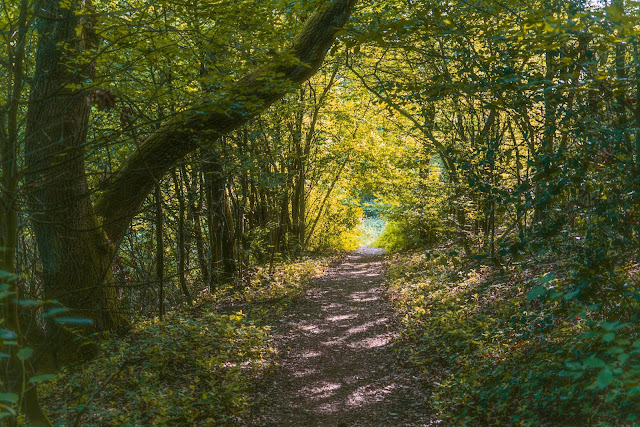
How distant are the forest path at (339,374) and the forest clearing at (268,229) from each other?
40 millimetres

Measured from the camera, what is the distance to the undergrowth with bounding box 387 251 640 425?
3.20 m

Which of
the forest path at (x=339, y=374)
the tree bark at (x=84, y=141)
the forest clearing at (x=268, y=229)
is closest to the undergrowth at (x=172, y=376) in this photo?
the forest clearing at (x=268, y=229)

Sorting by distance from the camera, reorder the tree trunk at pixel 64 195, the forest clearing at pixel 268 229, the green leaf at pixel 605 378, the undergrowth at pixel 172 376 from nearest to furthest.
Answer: the green leaf at pixel 605 378
the forest clearing at pixel 268 229
the undergrowth at pixel 172 376
the tree trunk at pixel 64 195

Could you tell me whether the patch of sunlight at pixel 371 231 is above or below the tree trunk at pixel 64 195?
below

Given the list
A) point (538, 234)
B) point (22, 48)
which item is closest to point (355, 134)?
point (538, 234)

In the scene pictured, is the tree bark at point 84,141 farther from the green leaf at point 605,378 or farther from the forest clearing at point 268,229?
the green leaf at point 605,378

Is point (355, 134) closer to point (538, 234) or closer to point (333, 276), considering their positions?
point (333, 276)

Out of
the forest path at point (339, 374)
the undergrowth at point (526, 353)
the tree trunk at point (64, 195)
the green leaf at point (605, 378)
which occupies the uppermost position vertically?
the tree trunk at point (64, 195)

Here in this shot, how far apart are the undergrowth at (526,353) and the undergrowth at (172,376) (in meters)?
2.33

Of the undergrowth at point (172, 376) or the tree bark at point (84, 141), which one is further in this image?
the tree bark at point (84, 141)

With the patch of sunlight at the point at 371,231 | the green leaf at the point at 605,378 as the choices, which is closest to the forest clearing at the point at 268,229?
the green leaf at the point at 605,378

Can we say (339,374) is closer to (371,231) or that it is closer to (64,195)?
(64,195)

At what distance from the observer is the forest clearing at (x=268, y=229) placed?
3613 millimetres

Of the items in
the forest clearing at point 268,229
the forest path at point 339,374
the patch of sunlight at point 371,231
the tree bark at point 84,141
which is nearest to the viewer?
the forest clearing at point 268,229
